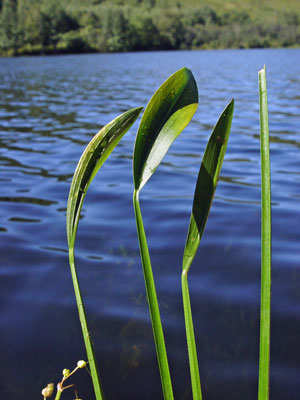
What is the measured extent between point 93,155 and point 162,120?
0.44 feet

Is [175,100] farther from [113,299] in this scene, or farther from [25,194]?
[25,194]

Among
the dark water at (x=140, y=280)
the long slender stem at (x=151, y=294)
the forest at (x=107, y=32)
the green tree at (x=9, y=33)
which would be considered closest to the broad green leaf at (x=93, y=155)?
the long slender stem at (x=151, y=294)

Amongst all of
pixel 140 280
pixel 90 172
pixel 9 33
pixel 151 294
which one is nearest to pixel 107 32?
pixel 9 33

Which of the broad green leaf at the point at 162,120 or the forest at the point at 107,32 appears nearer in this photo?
the broad green leaf at the point at 162,120

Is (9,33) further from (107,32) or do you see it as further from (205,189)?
(205,189)

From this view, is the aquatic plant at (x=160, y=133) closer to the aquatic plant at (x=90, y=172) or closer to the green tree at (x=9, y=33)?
the aquatic plant at (x=90, y=172)

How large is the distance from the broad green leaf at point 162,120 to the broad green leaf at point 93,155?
3 cm

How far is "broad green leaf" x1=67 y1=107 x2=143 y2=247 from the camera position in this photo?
713 millimetres

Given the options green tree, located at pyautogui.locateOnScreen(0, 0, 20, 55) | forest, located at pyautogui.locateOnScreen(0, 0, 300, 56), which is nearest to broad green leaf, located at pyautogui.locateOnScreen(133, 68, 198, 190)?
green tree, located at pyautogui.locateOnScreen(0, 0, 20, 55)

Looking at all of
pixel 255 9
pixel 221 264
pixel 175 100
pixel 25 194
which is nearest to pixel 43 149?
pixel 25 194

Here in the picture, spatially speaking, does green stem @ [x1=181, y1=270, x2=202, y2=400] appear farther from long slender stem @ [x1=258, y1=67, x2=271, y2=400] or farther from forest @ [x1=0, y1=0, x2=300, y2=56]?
forest @ [x1=0, y1=0, x2=300, y2=56]

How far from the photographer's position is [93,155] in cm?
74

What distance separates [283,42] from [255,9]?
77644 mm

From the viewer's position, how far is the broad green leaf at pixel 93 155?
71cm
